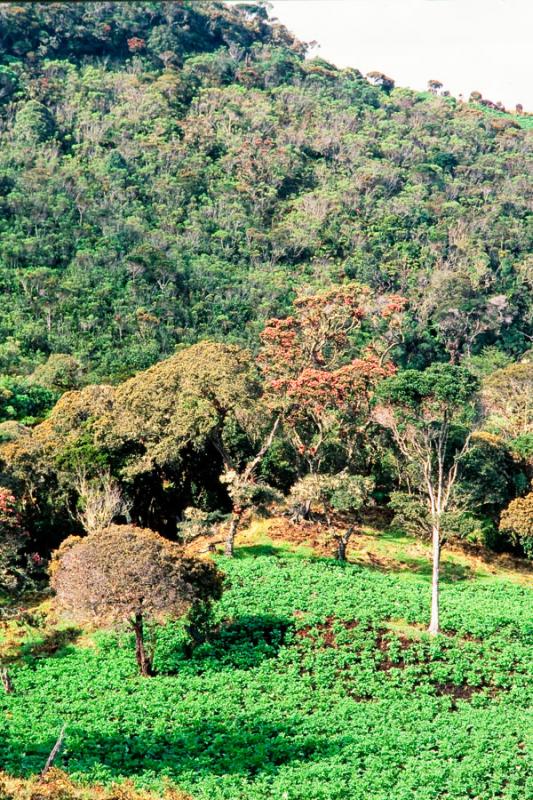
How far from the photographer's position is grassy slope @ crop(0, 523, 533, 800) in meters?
17.8

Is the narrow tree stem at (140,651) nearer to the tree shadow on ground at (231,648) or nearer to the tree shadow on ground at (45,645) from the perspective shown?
the tree shadow on ground at (231,648)

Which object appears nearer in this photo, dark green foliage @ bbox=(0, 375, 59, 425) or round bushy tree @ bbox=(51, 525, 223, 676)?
round bushy tree @ bbox=(51, 525, 223, 676)

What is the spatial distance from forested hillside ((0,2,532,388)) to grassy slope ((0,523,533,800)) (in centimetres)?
3299

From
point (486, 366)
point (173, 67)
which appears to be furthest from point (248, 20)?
point (486, 366)

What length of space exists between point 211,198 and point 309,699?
79787 millimetres

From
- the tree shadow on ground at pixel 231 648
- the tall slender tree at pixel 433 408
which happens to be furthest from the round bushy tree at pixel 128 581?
the tall slender tree at pixel 433 408

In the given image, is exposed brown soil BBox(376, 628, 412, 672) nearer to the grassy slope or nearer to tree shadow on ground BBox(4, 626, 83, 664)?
the grassy slope

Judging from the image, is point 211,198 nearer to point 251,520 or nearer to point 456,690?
point 251,520

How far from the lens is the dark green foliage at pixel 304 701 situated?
58.2ft

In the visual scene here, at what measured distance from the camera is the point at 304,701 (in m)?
21.4

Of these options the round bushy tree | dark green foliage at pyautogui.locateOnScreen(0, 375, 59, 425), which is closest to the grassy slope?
the round bushy tree

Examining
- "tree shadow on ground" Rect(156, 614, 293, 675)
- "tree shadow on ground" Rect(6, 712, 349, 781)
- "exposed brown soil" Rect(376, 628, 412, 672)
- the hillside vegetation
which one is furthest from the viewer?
"exposed brown soil" Rect(376, 628, 412, 672)

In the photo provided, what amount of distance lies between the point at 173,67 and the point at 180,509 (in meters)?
108

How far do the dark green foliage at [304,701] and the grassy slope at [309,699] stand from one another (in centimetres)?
5
